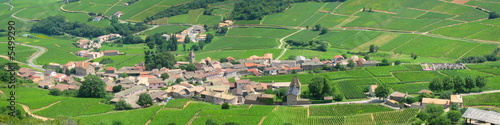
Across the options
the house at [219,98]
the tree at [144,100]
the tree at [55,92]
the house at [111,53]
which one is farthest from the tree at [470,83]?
the house at [111,53]

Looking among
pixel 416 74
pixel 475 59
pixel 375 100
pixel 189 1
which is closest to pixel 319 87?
pixel 375 100

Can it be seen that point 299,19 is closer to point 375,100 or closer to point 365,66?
point 365,66

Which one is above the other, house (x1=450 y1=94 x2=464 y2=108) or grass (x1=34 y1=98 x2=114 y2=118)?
house (x1=450 y1=94 x2=464 y2=108)

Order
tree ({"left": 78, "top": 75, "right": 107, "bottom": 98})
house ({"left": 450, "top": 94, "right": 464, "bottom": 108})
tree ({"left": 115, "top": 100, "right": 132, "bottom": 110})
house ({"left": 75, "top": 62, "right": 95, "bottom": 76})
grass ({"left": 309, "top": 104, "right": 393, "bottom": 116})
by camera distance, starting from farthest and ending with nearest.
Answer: house ({"left": 75, "top": 62, "right": 95, "bottom": 76})
tree ({"left": 78, "top": 75, "right": 107, "bottom": 98})
tree ({"left": 115, "top": 100, "right": 132, "bottom": 110})
grass ({"left": 309, "top": 104, "right": 393, "bottom": 116})
house ({"left": 450, "top": 94, "right": 464, "bottom": 108})

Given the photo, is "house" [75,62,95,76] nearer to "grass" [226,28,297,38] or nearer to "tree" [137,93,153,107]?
"tree" [137,93,153,107]

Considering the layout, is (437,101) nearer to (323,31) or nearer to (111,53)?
(323,31)

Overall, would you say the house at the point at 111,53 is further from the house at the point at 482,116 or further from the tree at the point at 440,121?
the house at the point at 482,116

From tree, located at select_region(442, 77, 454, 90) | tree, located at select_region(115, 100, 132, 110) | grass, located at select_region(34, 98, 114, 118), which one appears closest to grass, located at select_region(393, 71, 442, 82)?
tree, located at select_region(442, 77, 454, 90)
